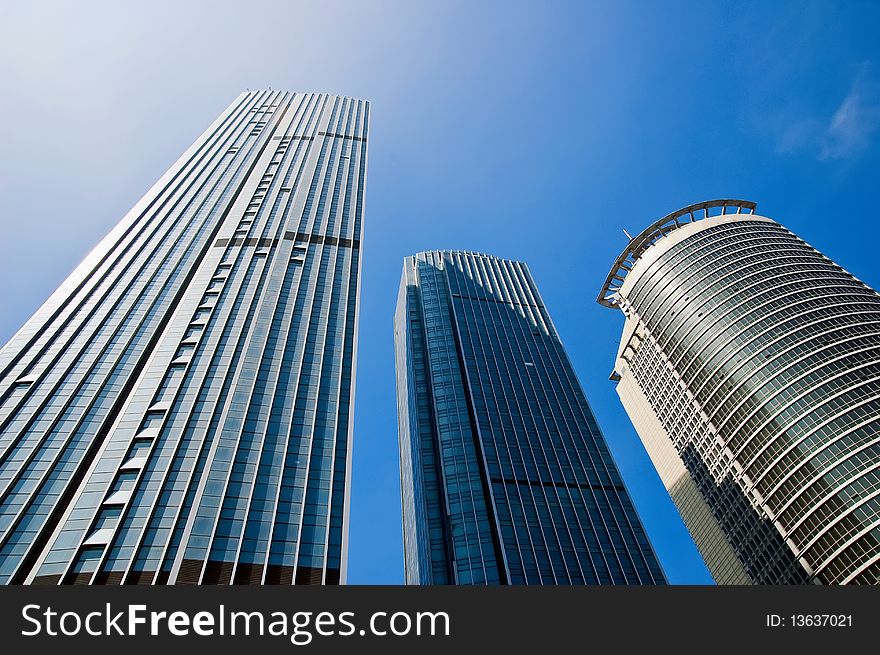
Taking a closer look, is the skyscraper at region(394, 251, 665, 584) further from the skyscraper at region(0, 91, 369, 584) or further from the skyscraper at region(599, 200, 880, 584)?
the skyscraper at region(0, 91, 369, 584)

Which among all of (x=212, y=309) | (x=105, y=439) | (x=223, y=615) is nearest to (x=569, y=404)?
(x=212, y=309)

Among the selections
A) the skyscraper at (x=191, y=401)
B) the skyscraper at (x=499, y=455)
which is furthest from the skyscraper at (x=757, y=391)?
the skyscraper at (x=191, y=401)

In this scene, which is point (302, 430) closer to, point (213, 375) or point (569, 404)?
point (213, 375)

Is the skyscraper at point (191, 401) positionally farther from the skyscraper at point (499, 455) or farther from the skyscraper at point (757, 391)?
the skyscraper at point (757, 391)

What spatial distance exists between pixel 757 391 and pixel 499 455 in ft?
166

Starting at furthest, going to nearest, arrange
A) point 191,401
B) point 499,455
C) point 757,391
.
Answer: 1. point 499,455
2. point 757,391
3. point 191,401

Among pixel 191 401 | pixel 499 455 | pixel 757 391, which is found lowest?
pixel 191 401

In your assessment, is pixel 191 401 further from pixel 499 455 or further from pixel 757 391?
pixel 757 391

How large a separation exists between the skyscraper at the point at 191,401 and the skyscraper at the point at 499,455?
4106 centimetres

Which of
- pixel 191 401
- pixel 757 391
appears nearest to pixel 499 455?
pixel 757 391

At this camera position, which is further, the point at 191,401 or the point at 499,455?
the point at 499,455

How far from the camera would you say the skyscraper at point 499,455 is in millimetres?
99062

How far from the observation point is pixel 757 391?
93188 mm

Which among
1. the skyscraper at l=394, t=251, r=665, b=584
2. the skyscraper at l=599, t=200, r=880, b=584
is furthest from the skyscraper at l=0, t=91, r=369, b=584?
the skyscraper at l=599, t=200, r=880, b=584
